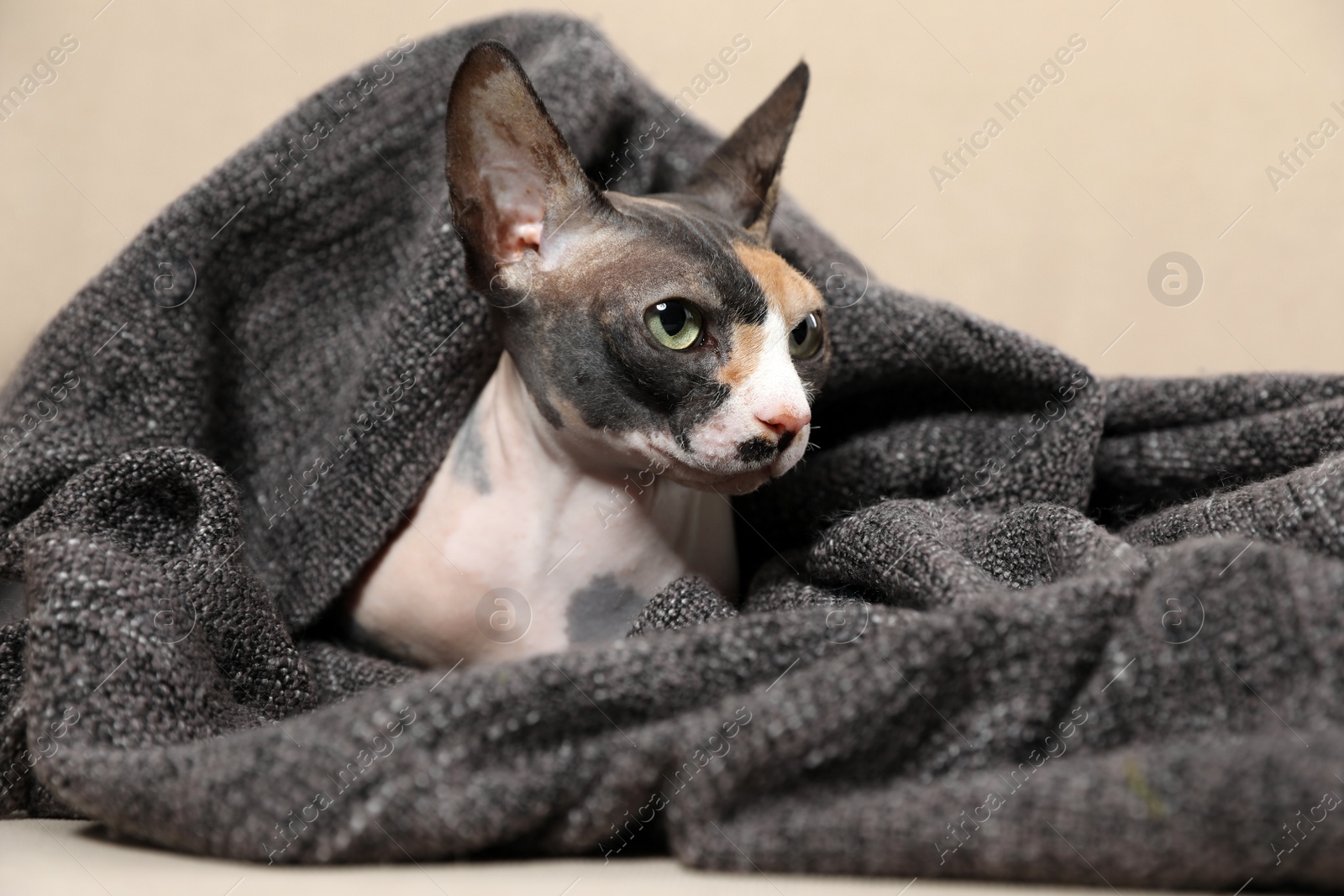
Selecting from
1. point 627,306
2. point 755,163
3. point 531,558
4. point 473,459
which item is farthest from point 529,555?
point 755,163

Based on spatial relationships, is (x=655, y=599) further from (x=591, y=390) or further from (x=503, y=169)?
(x=503, y=169)

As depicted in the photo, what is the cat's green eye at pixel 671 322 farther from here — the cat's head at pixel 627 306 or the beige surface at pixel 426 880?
the beige surface at pixel 426 880

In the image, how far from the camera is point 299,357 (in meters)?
1.26

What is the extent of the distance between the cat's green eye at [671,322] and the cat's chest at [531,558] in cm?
18

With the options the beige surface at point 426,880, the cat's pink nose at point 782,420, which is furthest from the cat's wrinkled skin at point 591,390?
the beige surface at point 426,880

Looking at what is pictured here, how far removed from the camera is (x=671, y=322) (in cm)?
92

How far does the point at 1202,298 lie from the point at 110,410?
1571 mm

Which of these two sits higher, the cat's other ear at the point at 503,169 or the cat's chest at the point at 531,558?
the cat's other ear at the point at 503,169

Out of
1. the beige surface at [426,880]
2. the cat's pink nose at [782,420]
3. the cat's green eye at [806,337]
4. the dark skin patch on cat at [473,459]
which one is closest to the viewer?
the beige surface at [426,880]

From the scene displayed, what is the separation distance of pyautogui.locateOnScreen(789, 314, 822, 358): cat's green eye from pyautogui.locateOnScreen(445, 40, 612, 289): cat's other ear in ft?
0.66

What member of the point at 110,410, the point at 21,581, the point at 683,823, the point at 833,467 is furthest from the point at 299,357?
the point at 683,823

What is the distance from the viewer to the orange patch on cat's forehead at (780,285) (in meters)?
0.97

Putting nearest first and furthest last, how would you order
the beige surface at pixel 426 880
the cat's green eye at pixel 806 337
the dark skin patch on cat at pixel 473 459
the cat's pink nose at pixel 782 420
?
the beige surface at pixel 426 880, the cat's pink nose at pixel 782 420, the cat's green eye at pixel 806 337, the dark skin patch on cat at pixel 473 459

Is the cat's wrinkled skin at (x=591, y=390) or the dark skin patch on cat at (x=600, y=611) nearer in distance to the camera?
the cat's wrinkled skin at (x=591, y=390)
